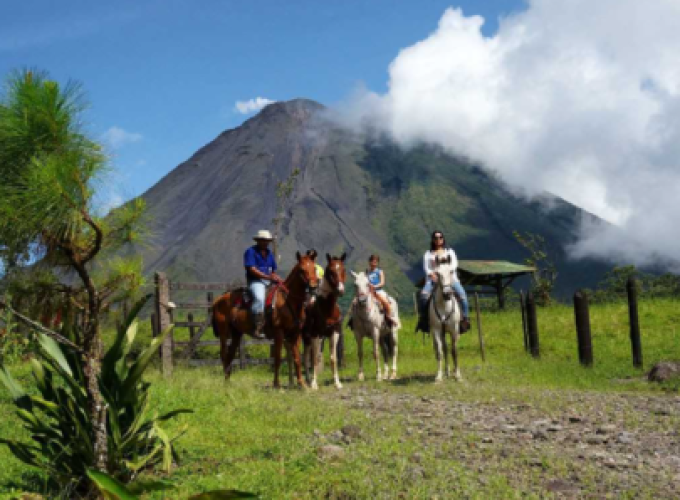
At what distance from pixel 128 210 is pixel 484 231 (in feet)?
396

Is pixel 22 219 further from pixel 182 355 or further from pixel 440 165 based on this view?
pixel 440 165

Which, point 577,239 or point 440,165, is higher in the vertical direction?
point 440,165

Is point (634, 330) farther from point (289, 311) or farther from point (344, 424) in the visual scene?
point (344, 424)

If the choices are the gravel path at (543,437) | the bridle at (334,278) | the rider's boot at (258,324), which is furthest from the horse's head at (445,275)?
the rider's boot at (258,324)

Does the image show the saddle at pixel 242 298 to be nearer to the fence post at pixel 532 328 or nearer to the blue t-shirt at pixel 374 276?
the blue t-shirt at pixel 374 276

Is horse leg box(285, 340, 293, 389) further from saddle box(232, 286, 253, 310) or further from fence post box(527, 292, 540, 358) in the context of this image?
fence post box(527, 292, 540, 358)

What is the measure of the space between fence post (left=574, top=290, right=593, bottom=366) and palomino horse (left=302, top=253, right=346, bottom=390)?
5.23 meters

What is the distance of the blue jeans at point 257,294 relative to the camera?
12.3 metres

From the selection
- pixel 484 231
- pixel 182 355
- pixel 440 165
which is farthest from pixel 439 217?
pixel 182 355

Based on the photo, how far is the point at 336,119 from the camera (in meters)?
166

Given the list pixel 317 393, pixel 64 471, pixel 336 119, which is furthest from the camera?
pixel 336 119

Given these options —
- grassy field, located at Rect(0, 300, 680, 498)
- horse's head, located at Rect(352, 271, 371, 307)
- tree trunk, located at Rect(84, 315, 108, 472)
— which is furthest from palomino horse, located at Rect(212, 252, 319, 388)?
tree trunk, located at Rect(84, 315, 108, 472)

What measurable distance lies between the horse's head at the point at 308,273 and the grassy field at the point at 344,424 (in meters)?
1.81

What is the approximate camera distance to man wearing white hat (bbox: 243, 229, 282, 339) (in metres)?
12.2
